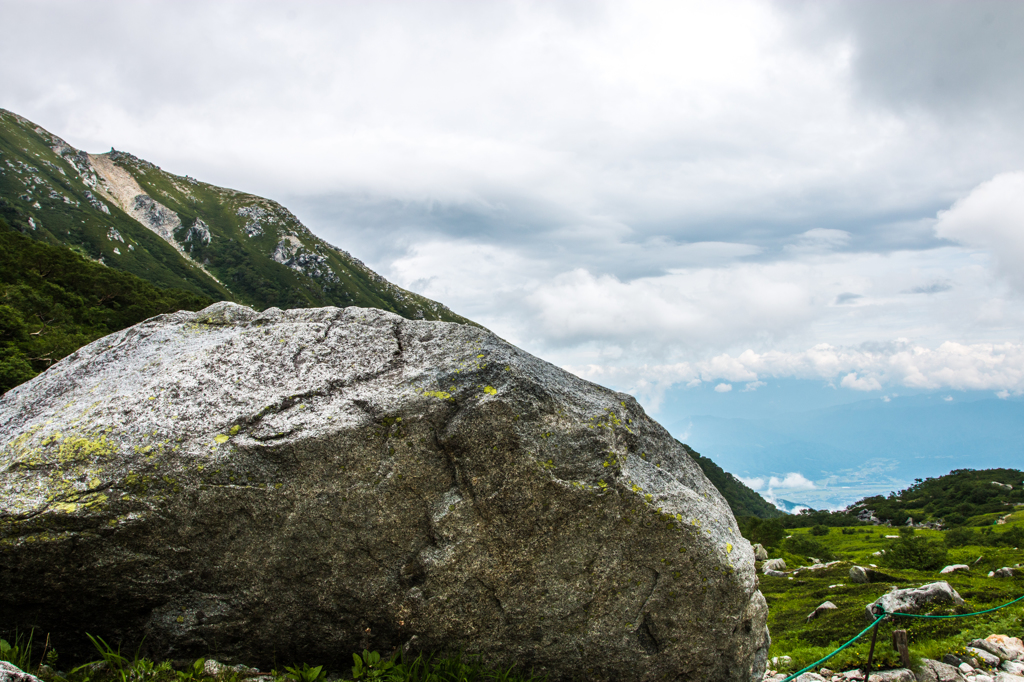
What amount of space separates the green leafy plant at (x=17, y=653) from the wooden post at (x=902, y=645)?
18052 mm

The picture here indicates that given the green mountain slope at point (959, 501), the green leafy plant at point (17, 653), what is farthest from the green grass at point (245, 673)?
the green mountain slope at point (959, 501)

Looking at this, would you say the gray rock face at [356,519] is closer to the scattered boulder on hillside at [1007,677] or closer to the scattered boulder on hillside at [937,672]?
the scattered boulder on hillside at [937,672]

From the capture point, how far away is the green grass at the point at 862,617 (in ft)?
53.2

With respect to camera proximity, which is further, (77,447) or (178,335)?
(178,335)

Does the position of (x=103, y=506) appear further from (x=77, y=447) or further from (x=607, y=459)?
(x=607, y=459)

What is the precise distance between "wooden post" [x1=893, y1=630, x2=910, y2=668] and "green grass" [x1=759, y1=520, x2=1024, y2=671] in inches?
15.3

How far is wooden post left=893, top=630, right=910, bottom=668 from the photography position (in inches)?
515

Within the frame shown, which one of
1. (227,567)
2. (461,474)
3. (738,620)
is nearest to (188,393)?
(227,567)

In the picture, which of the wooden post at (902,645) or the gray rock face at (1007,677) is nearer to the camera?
the gray rock face at (1007,677)

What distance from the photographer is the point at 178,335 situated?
402 inches

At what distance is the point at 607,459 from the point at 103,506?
782cm

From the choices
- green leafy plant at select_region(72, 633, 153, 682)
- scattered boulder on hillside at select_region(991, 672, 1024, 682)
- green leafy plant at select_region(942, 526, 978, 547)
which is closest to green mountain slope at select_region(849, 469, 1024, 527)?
green leafy plant at select_region(942, 526, 978, 547)

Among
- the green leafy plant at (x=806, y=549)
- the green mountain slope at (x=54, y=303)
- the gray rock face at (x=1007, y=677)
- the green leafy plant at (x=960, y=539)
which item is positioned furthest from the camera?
the green leafy plant at (x=806, y=549)

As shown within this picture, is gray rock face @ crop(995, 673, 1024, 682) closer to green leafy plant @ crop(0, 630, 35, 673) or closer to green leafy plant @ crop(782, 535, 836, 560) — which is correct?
green leafy plant @ crop(0, 630, 35, 673)
